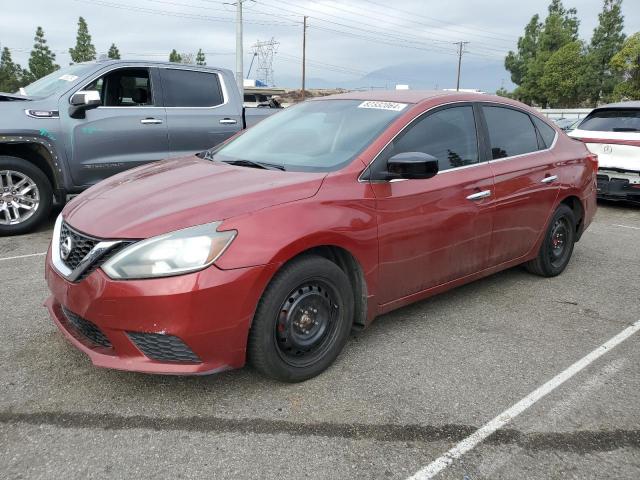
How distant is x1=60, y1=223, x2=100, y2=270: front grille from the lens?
268 centimetres

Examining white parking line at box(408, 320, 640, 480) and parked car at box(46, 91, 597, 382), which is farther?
parked car at box(46, 91, 597, 382)

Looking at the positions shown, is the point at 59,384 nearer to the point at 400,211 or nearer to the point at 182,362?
the point at 182,362

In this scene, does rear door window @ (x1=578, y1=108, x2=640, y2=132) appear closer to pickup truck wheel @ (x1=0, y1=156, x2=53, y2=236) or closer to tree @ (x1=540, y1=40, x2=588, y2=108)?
pickup truck wheel @ (x1=0, y1=156, x2=53, y2=236)

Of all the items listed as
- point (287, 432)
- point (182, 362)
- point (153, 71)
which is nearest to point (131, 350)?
point (182, 362)

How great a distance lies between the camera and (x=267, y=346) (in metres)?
2.76

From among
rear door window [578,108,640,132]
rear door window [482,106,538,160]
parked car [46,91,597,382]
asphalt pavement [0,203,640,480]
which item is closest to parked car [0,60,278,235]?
asphalt pavement [0,203,640,480]

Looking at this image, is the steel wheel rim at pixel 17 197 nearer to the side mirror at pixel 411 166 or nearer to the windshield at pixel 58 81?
the windshield at pixel 58 81

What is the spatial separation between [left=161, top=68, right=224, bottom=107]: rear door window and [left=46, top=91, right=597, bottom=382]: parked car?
3.03 metres

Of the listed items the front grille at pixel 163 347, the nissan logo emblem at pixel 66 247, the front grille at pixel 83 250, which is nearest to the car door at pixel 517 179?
the front grille at pixel 163 347

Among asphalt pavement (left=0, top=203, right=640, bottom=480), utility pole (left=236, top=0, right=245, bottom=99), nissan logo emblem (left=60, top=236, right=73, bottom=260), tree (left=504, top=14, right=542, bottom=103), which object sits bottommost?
asphalt pavement (left=0, top=203, right=640, bottom=480)

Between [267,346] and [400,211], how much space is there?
1.15m

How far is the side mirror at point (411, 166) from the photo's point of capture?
3.11 metres

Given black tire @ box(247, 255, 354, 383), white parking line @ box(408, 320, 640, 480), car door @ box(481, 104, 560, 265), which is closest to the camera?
white parking line @ box(408, 320, 640, 480)

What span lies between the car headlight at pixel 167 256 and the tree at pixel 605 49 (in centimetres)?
5687
